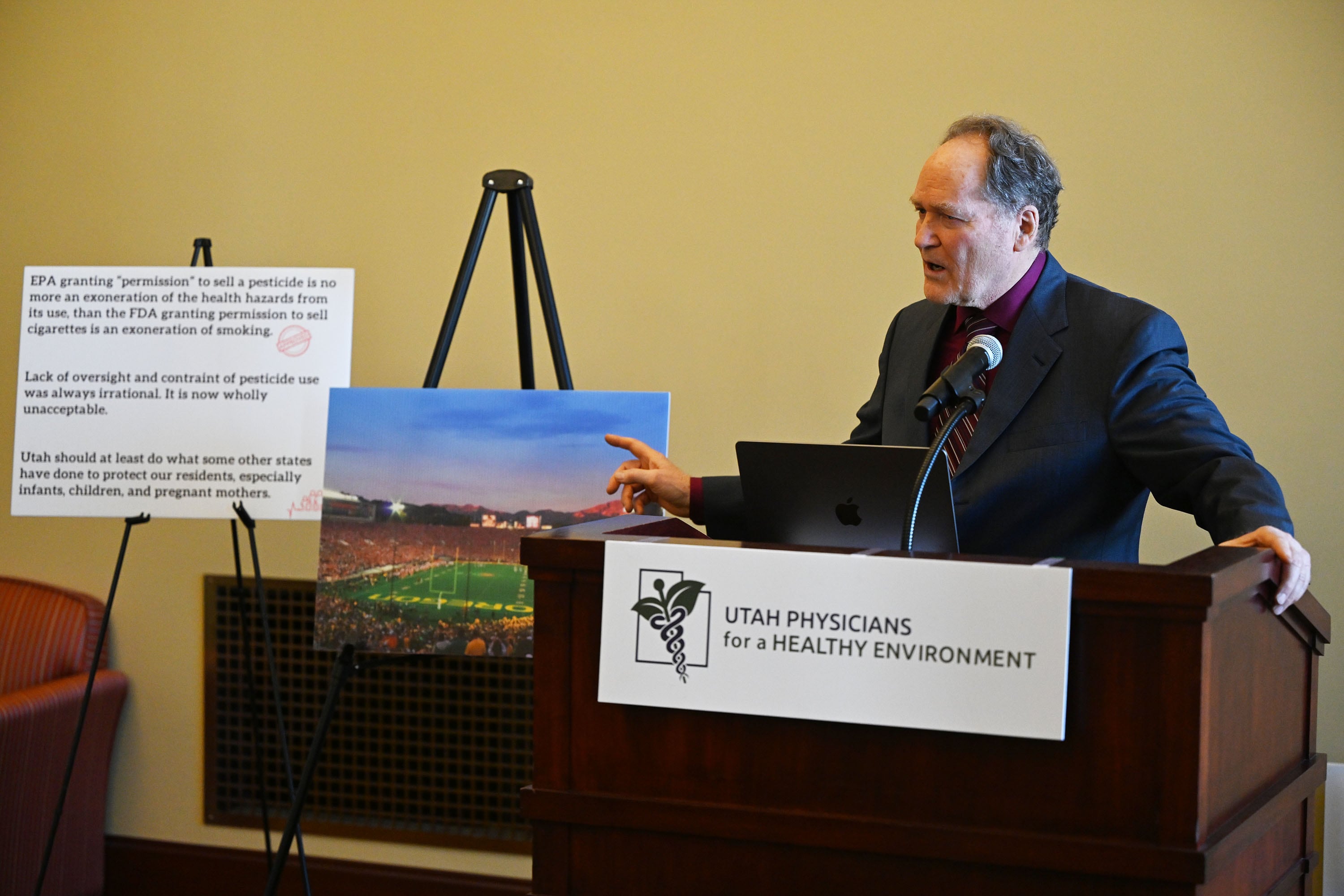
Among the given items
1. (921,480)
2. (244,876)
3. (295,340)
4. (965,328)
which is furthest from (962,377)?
(244,876)

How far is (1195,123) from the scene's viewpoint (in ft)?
9.44

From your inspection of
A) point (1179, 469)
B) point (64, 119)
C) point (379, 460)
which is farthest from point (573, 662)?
point (64, 119)

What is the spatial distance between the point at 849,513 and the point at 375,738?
7.96 feet

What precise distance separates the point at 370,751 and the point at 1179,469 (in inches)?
99.6

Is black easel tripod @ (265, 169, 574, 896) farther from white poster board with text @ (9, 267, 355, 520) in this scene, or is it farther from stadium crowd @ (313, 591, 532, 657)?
white poster board with text @ (9, 267, 355, 520)

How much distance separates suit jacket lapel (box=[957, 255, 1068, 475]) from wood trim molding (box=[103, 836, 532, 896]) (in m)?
2.14

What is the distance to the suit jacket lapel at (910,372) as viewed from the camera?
2.03m

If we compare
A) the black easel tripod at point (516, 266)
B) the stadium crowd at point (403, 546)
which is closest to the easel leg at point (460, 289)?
the black easel tripod at point (516, 266)

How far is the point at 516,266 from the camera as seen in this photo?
2.80m

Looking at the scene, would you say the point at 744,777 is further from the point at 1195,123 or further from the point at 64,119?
the point at 64,119

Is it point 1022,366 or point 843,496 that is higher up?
point 1022,366

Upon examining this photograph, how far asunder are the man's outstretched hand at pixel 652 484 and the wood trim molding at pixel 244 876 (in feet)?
5.60

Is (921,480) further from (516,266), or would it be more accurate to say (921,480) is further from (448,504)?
(516,266)

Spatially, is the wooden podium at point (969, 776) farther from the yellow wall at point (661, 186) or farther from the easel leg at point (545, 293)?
the yellow wall at point (661, 186)
